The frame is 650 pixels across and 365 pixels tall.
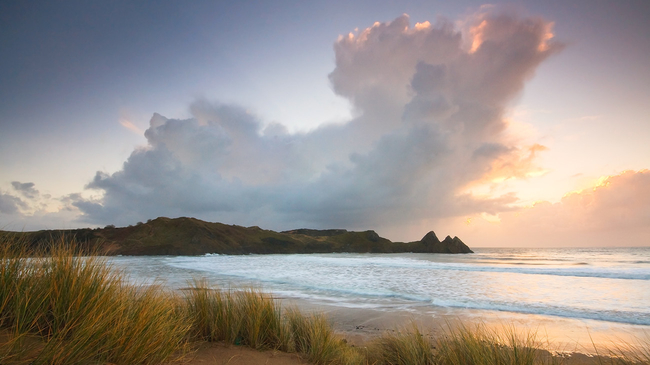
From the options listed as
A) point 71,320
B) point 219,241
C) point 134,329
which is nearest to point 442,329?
point 134,329

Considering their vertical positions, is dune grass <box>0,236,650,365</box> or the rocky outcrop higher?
the rocky outcrop

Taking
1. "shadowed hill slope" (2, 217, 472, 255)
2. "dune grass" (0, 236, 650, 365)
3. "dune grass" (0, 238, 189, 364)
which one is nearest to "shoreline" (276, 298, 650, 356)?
"dune grass" (0, 236, 650, 365)

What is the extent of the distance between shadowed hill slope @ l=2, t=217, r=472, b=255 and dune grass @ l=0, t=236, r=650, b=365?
183ft

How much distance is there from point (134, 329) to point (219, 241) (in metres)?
79.7

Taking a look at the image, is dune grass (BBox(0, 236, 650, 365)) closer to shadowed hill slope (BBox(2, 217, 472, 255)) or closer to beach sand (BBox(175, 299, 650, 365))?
beach sand (BBox(175, 299, 650, 365))

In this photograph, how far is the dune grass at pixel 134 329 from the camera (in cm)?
293

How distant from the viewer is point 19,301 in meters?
Answer: 3.34

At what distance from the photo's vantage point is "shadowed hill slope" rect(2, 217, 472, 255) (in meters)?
63.9

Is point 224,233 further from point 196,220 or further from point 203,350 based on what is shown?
point 203,350

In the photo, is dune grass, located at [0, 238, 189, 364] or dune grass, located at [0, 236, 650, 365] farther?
dune grass, located at [0, 236, 650, 365]

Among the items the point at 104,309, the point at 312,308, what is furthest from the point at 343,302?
the point at 104,309

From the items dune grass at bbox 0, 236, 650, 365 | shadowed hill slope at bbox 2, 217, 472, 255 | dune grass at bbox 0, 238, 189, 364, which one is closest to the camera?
dune grass at bbox 0, 238, 189, 364

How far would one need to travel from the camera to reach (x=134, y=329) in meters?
3.28

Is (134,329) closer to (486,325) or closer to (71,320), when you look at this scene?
(71,320)
